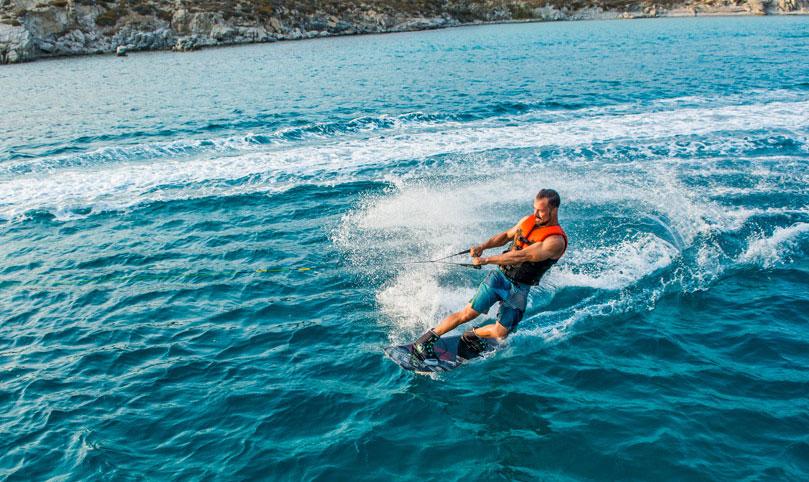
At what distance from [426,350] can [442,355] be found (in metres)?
0.29

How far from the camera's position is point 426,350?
791 cm

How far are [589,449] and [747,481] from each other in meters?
1.58

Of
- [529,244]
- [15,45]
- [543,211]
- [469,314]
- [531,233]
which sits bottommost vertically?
[469,314]

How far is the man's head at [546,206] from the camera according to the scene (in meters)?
7.34

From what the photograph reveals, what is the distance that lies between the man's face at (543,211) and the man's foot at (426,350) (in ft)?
7.38

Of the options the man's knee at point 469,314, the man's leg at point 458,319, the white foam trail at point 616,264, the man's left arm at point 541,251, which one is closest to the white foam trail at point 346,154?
the white foam trail at point 616,264

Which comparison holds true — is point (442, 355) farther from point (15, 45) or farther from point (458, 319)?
point (15, 45)

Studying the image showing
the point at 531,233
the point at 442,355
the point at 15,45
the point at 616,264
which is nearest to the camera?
the point at 531,233

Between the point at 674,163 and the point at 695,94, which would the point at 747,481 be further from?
the point at 695,94

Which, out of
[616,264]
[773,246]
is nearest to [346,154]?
[616,264]

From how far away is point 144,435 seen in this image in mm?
6770

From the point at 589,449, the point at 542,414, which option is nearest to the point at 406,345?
the point at 542,414

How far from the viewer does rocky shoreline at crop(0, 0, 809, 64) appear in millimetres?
60312

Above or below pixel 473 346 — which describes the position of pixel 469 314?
above
